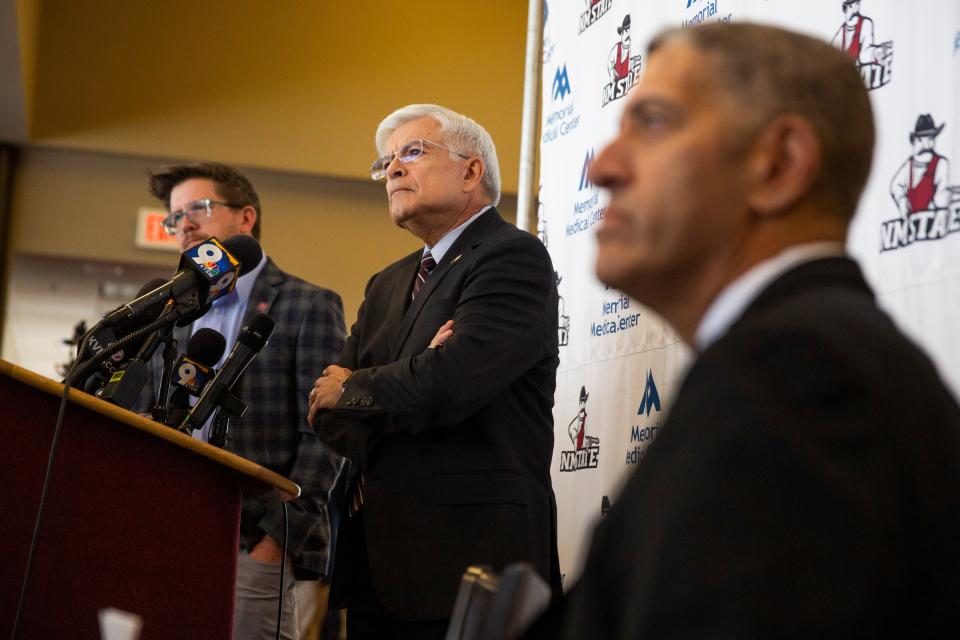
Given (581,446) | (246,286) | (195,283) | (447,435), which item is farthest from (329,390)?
(581,446)

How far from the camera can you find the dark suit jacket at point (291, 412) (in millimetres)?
3303

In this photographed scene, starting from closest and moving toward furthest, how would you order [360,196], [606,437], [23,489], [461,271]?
[23,489], [461,271], [606,437], [360,196]

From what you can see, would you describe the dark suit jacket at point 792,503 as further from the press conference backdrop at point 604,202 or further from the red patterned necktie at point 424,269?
the red patterned necktie at point 424,269

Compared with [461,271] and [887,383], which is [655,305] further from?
[461,271]

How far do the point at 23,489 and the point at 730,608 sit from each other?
181 centimetres

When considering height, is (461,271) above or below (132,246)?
below

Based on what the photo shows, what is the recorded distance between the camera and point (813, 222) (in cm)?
117

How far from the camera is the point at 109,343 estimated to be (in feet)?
8.00

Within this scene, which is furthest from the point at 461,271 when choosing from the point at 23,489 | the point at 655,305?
the point at 655,305

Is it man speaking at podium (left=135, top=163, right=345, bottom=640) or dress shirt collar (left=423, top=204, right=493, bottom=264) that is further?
man speaking at podium (left=135, top=163, right=345, bottom=640)

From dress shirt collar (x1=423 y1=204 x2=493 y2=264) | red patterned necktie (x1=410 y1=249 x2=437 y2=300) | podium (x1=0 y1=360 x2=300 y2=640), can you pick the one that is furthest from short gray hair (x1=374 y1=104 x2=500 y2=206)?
podium (x1=0 y1=360 x2=300 y2=640)

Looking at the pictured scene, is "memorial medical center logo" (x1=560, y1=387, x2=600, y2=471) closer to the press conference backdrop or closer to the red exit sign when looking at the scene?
the press conference backdrop

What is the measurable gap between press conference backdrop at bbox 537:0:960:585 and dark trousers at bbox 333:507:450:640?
753 millimetres

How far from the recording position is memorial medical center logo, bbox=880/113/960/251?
2289 mm
